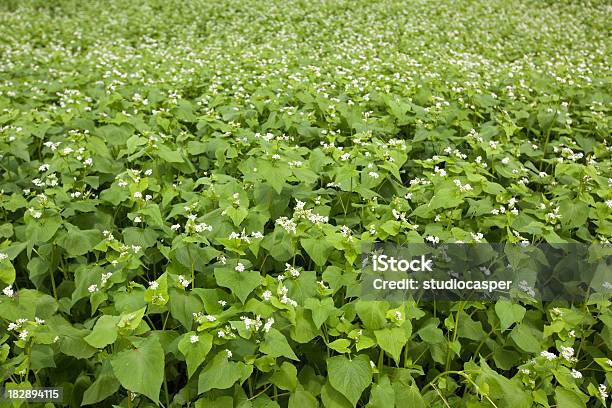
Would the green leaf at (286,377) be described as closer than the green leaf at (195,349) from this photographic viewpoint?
No

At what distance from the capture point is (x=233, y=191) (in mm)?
3441

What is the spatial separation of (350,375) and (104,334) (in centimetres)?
121

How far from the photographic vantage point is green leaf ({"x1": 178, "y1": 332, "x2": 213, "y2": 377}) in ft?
7.39

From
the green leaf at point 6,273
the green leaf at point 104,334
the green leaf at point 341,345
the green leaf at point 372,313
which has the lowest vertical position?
the green leaf at point 341,345

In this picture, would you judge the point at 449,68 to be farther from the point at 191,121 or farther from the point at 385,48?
the point at 191,121

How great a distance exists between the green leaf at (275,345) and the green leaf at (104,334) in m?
0.71

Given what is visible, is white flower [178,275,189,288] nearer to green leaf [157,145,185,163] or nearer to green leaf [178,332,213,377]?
green leaf [178,332,213,377]

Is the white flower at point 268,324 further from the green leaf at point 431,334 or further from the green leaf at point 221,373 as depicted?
the green leaf at point 431,334

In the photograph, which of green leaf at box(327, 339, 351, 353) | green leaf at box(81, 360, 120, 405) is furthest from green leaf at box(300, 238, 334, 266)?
green leaf at box(81, 360, 120, 405)

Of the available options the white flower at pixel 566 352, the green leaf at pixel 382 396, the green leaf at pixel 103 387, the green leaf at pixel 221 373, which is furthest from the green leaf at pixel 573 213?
the green leaf at pixel 103 387

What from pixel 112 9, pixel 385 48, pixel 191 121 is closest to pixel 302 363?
pixel 191 121

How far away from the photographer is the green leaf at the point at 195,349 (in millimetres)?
2254

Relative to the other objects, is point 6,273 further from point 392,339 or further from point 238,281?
point 392,339

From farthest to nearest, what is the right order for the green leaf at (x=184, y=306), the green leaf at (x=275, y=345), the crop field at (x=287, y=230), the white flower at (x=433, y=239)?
the white flower at (x=433, y=239) → the green leaf at (x=184, y=306) → the crop field at (x=287, y=230) → the green leaf at (x=275, y=345)
